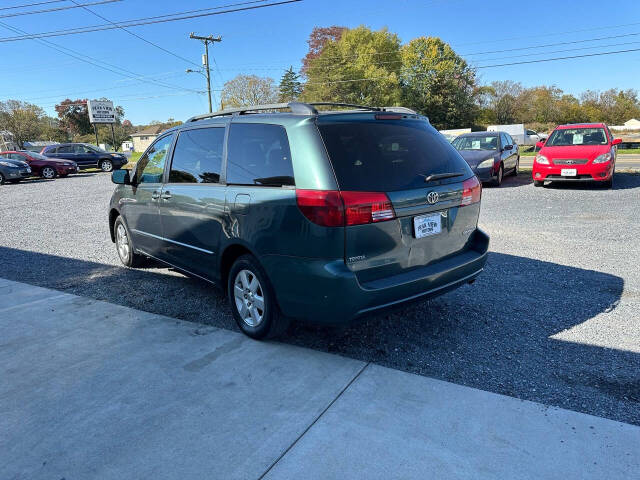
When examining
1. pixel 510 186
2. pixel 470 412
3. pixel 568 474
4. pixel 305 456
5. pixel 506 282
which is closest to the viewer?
pixel 568 474

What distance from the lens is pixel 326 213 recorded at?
2801mm

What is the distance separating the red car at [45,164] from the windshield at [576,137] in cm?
2199

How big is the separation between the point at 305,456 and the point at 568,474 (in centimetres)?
124

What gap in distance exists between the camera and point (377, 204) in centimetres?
287

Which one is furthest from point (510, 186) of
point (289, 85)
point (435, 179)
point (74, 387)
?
point (289, 85)

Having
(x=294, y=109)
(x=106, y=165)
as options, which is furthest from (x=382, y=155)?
(x=106, y=165)

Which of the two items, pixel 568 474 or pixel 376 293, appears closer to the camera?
pixel 568 474

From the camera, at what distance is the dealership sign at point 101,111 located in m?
52.3

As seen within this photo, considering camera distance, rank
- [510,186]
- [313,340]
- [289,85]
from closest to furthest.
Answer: [313,340] → [510,186] → [289,85]

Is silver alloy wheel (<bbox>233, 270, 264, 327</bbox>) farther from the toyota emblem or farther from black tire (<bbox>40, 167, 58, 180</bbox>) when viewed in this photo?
Result: black tire (<bbox>40, 167, 58, 180</bbox>)

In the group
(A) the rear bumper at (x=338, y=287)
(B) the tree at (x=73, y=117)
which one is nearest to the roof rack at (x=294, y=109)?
(A) the rear bumper at (x=338, y=287)

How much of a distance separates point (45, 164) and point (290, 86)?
5469 centimetres

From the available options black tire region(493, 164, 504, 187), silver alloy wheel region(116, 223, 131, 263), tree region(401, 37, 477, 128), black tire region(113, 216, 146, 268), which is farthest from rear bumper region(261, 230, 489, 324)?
tree region(401, 37, 477, 128)

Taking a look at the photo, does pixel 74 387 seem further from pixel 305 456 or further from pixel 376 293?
pixel 376 293
